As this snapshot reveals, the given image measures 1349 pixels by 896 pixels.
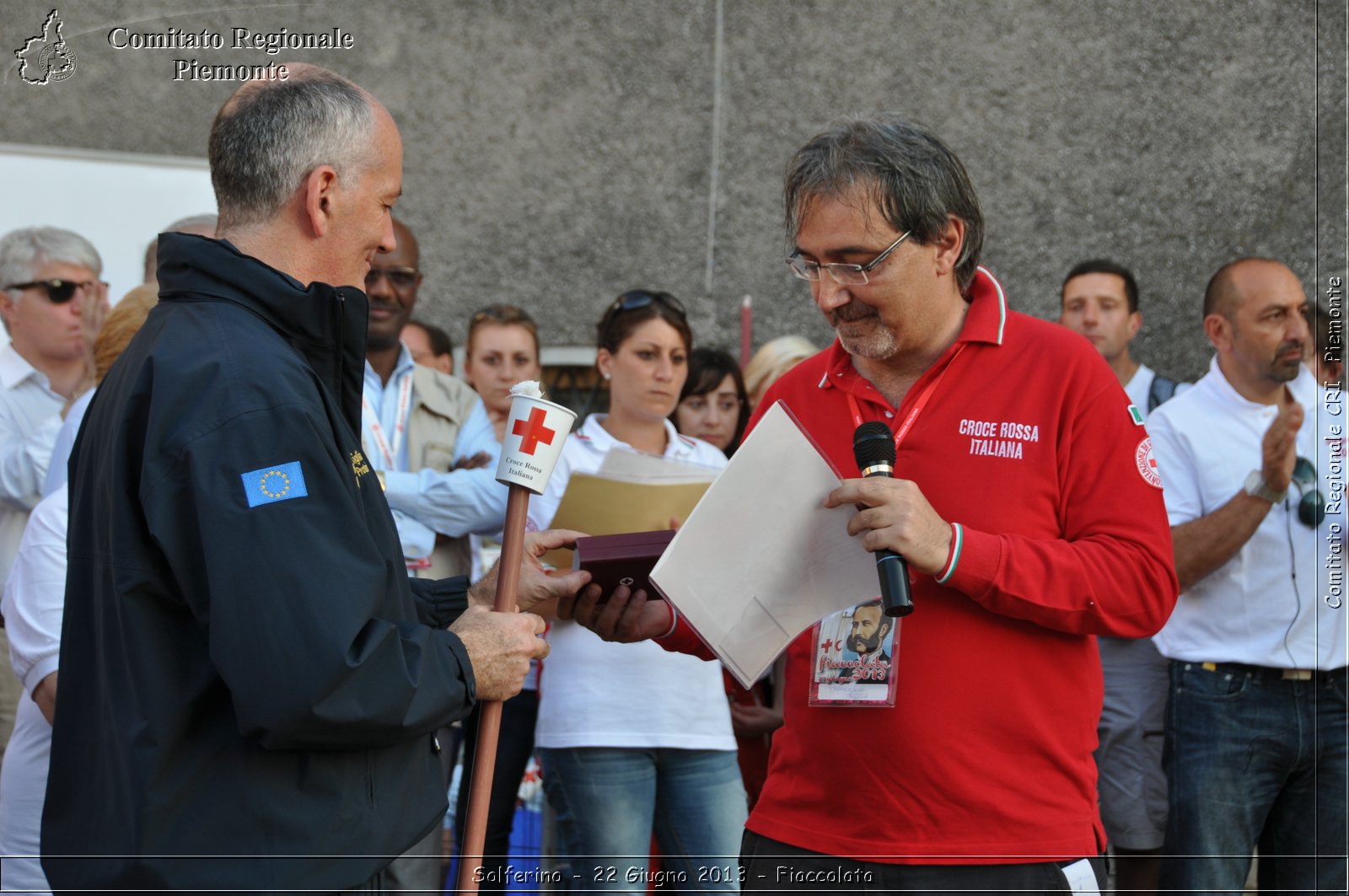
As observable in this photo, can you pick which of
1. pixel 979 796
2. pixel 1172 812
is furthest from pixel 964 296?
pixel 1172 812

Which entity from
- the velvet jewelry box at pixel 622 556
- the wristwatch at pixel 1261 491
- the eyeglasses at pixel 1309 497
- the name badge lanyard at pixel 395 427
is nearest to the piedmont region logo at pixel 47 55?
the name badge lanyard at pixel 395 427

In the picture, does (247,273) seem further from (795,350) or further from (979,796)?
(795,350)

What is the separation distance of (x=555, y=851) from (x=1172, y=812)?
226cm

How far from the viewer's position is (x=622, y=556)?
304 cm

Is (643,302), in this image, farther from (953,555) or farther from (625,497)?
(953,555)

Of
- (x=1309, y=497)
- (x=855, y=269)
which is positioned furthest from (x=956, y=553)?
(x=1309, y=497)

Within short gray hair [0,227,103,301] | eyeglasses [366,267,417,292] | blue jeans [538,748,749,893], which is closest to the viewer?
blue jeans [538,748,749,893]

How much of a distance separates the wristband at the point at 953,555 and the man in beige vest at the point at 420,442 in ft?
7.69

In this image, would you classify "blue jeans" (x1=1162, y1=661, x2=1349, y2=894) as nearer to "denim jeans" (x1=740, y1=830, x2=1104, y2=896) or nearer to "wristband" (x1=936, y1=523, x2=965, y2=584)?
"denim jeans" (x1=740, y1=830, x2=1104, y2=896)

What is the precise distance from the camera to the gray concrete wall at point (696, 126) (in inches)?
303

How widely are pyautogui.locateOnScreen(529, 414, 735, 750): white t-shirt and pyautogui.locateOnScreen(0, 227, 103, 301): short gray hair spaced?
90.4 inches

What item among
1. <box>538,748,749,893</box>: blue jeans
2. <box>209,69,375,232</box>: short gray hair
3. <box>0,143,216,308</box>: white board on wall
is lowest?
<box>538,748,749,893</box>: blue jeans

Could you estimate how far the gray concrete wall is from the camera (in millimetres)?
7691

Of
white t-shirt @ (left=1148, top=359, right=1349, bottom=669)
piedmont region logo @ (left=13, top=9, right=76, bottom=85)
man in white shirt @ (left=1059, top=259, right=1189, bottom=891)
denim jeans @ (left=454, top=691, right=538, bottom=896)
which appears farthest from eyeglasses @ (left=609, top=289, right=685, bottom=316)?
piedmont region logo @ (left=13, top=9, right=76, bottom=85)
